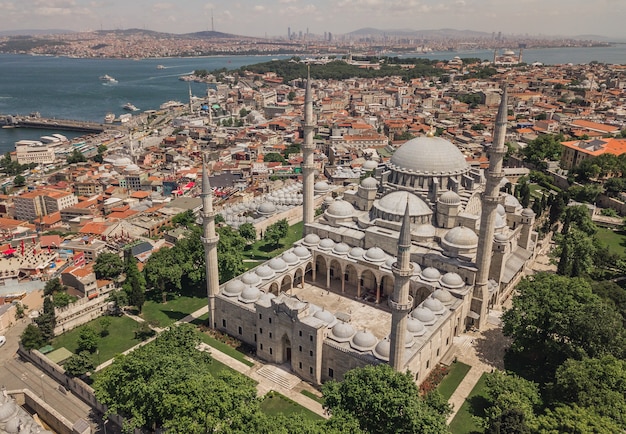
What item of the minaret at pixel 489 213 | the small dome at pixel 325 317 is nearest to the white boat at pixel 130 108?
the small dome at pixel 325 317

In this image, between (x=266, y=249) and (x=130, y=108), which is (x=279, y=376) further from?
(x=130, y=108)

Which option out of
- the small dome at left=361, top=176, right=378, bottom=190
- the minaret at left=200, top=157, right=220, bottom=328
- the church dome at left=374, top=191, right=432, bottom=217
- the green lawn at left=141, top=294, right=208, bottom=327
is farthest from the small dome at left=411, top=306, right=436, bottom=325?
the green lawn at left=141, top=294, right=208, bottom=327

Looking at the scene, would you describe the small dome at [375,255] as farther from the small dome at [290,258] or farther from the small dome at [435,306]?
the small dome at [435,306]

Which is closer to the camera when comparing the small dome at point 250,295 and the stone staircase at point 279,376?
the stone staircase at point 279,376

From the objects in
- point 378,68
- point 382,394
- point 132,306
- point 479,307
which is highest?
point 378,68

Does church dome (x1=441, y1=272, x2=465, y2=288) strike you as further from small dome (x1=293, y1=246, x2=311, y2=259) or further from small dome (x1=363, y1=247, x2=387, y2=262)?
small dome (x1=293, y1=246, x2=311, y2=259)

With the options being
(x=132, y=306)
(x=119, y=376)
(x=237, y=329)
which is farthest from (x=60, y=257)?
(x=119, y=376)

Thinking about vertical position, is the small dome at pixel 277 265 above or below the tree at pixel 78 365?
above

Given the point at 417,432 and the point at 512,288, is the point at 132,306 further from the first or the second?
the point at 512,288
